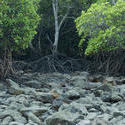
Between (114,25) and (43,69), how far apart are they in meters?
3.83

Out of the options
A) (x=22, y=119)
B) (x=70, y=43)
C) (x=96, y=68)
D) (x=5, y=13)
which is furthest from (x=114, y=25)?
(x=22, y=119)

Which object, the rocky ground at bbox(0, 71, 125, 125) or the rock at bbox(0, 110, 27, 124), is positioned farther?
the rock at bbox(0, 110, 27, 124)

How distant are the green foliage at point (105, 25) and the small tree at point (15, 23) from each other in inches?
110

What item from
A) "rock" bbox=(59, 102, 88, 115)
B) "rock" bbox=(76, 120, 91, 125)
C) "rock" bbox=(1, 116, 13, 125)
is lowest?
"rock" bbox=(59, 102, 88, 115)

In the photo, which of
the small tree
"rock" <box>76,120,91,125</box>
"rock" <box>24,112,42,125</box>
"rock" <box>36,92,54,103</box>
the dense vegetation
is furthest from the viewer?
the dense vegetation

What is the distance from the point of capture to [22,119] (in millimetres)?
4031

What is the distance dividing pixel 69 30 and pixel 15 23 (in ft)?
26.9

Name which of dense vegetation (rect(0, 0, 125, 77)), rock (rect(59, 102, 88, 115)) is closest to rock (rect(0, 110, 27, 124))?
rock (rect(59, 102, 88, 115))

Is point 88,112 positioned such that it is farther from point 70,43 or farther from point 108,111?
point 70,43

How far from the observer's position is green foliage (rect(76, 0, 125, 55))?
10.9 m

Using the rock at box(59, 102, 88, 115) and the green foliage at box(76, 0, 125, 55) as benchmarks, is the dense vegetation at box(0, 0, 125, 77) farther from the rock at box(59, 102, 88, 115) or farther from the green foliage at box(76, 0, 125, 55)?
the rock at box(59, 102, 88, 115)

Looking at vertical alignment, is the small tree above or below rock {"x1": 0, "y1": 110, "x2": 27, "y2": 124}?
above

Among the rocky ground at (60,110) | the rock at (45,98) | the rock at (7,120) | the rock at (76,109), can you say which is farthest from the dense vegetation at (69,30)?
the rock at (7,120)

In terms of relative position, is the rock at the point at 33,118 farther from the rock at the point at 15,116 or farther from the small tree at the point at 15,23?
the small tree at the point at 15,23
